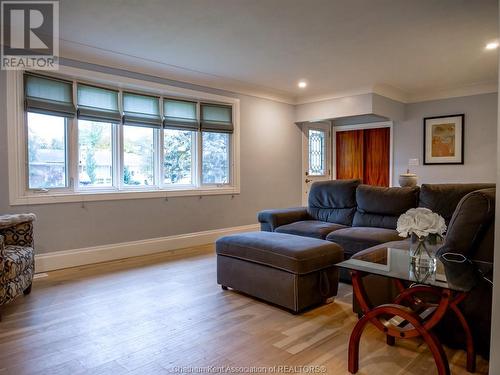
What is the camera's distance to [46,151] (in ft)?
12.7

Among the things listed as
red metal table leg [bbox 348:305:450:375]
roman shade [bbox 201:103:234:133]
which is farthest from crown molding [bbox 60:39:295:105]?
red metal table leg [bbox 348:305:450:375]

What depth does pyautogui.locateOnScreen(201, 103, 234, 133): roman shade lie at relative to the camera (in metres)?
5.23

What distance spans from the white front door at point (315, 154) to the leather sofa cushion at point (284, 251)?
369 cm

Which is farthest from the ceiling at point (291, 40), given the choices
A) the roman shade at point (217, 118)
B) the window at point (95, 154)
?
the window at point (95, 154)

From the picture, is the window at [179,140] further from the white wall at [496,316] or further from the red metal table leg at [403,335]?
the white wall at [496,316]

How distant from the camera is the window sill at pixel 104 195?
3.72 metres

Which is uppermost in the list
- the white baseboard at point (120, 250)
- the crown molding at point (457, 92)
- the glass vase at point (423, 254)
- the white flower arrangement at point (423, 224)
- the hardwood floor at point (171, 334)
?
the crown molding at point (457, 92)

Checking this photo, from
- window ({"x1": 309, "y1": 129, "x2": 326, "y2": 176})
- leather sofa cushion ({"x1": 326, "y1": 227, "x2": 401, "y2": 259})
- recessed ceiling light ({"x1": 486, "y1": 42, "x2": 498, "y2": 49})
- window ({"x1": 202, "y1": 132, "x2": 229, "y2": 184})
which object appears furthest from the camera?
window ({"x1": 309, "y1": 129, "x2": 326, "y2": 176})

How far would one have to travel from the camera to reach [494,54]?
413 centimetres

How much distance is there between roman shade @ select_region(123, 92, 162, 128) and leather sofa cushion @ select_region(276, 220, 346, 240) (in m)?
2.15

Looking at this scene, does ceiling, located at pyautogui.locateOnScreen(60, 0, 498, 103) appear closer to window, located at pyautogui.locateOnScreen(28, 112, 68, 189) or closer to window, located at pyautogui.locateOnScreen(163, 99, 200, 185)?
window, located at pyautogui.locateOnScreen(163, 99, 200, 185)

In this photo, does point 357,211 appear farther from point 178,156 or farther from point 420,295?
point 178,156

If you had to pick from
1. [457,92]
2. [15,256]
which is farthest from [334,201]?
[15,256]

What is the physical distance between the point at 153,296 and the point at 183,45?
2534 mm
